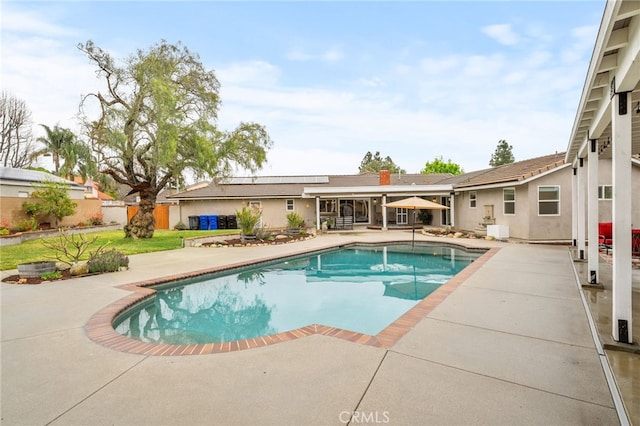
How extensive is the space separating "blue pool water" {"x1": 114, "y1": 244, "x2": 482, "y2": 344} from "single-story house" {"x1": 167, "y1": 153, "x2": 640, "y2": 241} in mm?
5071

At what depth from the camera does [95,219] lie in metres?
23.3

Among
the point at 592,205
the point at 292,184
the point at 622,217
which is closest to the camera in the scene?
the point at 622,217

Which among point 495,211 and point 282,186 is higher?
point 282,186

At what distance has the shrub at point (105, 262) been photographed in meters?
8.65

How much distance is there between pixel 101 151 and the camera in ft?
48.8

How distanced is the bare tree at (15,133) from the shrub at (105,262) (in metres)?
32.1

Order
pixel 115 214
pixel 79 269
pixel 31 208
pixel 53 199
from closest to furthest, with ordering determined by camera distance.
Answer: pixel 79 269, pixel 31 208, pixel 53 199, pixel 115 214

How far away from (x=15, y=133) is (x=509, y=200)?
42.6m

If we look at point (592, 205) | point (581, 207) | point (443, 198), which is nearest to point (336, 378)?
point (592, 205)

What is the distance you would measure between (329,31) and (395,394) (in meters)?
15.6

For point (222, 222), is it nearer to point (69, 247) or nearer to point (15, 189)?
point (69, 247)

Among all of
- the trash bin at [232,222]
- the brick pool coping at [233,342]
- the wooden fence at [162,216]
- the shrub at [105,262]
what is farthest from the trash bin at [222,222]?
the brick pool coping at [233,342]

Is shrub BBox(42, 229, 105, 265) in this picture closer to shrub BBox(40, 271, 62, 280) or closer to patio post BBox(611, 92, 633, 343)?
shrub BBox(40, 271, 62, 280)

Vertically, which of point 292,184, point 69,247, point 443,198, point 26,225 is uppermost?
point 292,184
